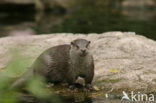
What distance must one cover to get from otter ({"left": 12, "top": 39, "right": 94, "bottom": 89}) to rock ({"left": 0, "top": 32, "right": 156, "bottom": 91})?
0.23 metres

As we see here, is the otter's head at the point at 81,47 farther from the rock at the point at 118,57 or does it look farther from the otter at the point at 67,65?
the rock at the point at 118,57

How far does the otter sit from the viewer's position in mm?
3533

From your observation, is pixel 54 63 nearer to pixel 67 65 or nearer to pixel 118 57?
pixel 67 65

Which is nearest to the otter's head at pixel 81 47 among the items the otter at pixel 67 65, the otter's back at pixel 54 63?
the otter at pixel 67 65

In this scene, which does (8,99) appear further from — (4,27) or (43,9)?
(43,9)

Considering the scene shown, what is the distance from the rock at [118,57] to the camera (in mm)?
3795

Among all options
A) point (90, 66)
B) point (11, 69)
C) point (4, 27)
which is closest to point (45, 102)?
point (90, 66)

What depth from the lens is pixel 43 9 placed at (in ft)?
51.3

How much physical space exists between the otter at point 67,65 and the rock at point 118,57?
0.23m

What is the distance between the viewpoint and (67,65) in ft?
12.2

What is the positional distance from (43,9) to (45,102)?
41.1 ft

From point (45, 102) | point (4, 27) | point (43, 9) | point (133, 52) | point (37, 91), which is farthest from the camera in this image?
point (43, 9)

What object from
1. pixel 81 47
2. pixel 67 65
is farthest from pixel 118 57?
pixel 81 47

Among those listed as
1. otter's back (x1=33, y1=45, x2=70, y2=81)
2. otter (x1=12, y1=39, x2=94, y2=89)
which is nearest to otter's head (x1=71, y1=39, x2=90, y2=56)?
otter (x1=12, y1=39, x2=94, y2=89)
